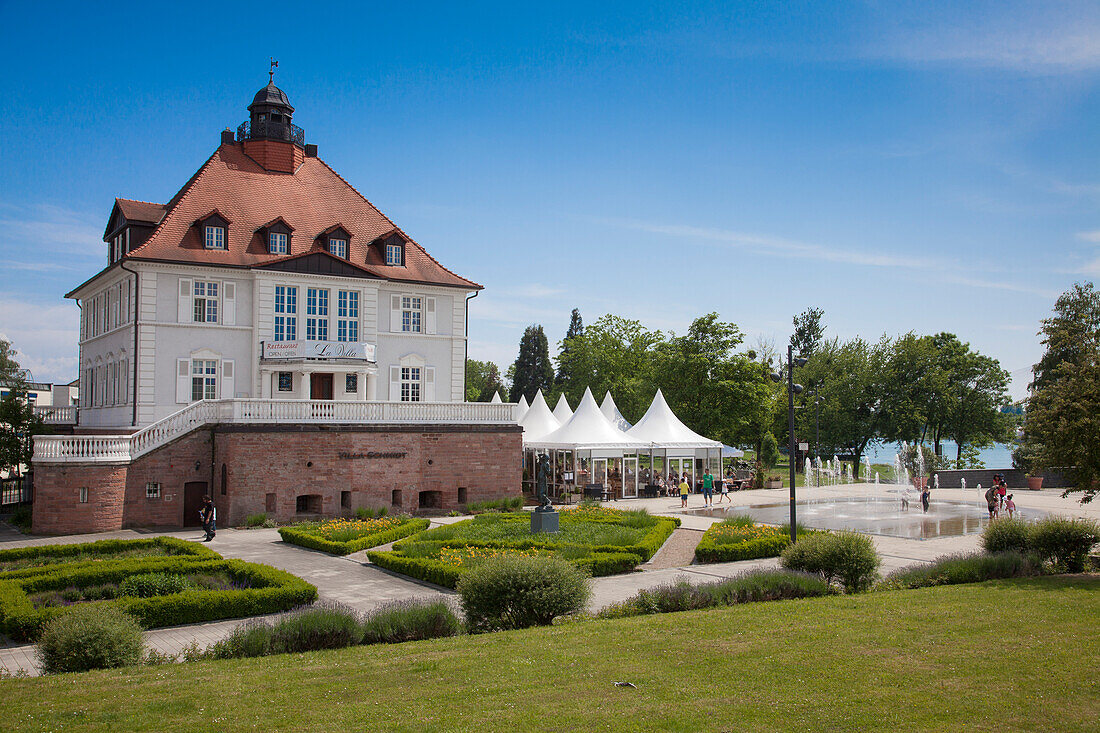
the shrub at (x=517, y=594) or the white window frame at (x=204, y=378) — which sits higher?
the white window frame at (x=204, y=378)

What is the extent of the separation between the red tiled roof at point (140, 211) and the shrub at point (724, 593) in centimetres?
2978

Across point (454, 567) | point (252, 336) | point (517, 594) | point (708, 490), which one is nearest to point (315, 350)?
point (252, 336)

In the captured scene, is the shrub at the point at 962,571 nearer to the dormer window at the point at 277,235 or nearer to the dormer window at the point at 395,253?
the dormer window at the point at 395,253

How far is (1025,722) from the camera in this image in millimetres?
8102

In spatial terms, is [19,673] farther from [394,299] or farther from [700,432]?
[700,432]

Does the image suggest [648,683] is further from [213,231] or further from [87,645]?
[213,231]

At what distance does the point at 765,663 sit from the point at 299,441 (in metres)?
22.8

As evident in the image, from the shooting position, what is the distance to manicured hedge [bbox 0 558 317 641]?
43.3ft

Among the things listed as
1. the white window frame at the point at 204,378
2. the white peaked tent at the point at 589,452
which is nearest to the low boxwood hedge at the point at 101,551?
the white window frame at the point at 204,378

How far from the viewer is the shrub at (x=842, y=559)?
1609 cm

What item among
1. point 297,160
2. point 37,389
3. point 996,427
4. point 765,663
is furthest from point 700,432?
point 37,389

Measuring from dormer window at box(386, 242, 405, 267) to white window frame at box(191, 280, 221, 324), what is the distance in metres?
7.67

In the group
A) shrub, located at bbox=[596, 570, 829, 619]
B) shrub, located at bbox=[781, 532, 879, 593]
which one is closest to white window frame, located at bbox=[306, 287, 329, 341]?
shrub, located at bbox=[596, 570, 829, 619]

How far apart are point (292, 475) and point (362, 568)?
10.6 m
